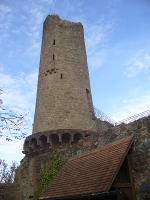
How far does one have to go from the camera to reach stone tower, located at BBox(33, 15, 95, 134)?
17.5 metres

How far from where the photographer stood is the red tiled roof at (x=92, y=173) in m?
9.43

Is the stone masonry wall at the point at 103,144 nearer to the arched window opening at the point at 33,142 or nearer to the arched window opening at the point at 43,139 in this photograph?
the arched window opening at the point at 43,139

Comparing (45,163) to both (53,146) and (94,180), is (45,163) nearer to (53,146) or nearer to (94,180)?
(53,146)

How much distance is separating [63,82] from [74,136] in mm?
4189

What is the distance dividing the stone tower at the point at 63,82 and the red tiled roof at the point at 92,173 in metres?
5.05

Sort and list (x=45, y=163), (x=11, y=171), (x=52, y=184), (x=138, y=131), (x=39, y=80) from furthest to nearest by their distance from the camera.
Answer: (x=11, y=171) → (x=39, y=80) → (x=45, y=163) → (x=52, y=184) → (x=138, y=131)

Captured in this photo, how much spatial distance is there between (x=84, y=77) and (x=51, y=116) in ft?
13.3

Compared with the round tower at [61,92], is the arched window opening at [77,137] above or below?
below

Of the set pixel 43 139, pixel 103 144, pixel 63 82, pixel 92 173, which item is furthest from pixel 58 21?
pixel 92 173

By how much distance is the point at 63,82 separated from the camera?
731 inches

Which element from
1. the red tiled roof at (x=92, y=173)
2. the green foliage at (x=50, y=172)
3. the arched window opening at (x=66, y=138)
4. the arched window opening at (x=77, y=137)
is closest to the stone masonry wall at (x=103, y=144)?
the arched window opening at (x=66, y=138)

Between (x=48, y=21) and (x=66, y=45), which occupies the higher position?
(x=48, y=21)

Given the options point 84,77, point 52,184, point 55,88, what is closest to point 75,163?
point 52,184

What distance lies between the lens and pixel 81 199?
33.3 ft
